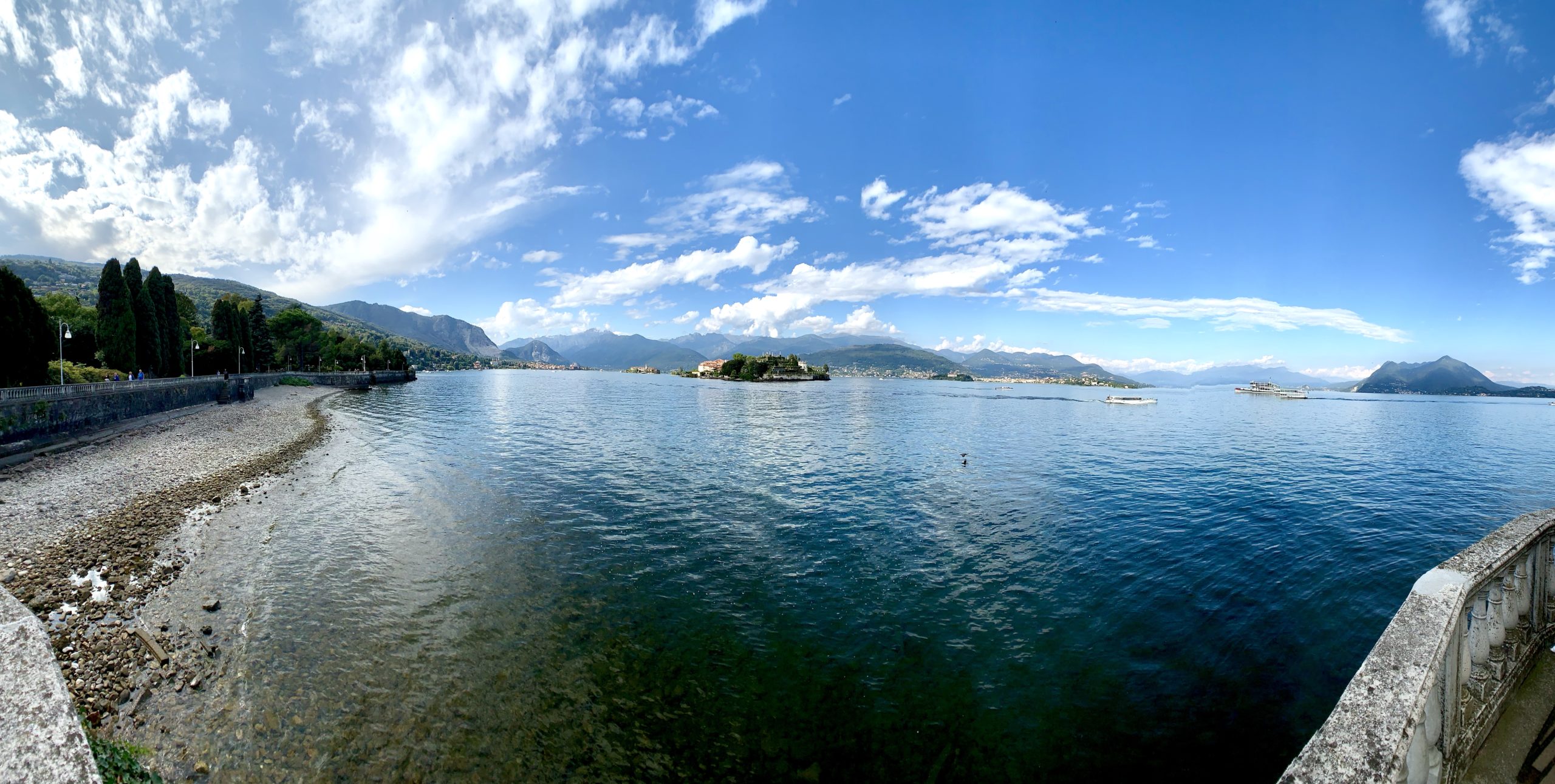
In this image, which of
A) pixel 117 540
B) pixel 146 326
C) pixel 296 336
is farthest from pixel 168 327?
pixel 296 336

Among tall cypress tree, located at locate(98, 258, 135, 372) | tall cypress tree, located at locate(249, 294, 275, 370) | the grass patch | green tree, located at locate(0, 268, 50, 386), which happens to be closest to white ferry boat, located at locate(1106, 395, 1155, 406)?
the grass patch

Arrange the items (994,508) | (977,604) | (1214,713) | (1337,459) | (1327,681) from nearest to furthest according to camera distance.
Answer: (1214,713), (1327,681), (977,604), (994,508), (1337,459)

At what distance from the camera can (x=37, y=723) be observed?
4285 millimetres

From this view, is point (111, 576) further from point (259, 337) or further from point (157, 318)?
point (259, 337)

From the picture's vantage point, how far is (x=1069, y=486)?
27.2 meters

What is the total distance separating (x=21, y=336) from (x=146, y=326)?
870 inches

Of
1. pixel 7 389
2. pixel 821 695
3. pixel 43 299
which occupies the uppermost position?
pixel 43 299

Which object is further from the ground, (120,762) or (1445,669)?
(1445,669)

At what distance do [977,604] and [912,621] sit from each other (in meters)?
2.04

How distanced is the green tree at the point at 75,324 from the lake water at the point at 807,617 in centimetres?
5517

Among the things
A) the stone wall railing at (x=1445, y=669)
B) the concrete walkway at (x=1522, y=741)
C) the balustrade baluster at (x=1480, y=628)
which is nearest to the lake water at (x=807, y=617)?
the concrete walkway at (x=1522, y=741)

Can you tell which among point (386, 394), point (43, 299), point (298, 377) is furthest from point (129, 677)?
point (298, 377)

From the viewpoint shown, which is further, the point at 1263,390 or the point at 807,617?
the point at 1263,390

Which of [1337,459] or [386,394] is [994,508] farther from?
[386,394]
